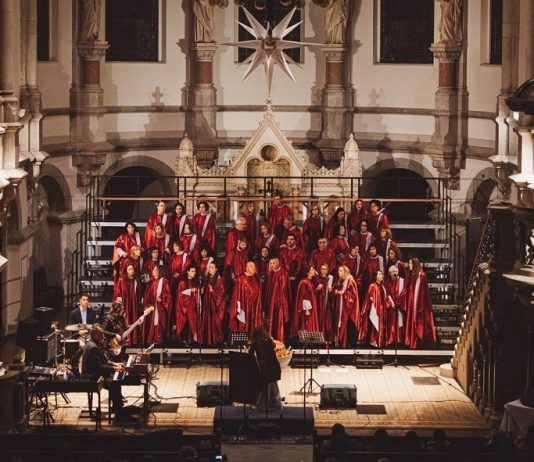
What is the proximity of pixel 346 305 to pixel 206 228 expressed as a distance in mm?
3040

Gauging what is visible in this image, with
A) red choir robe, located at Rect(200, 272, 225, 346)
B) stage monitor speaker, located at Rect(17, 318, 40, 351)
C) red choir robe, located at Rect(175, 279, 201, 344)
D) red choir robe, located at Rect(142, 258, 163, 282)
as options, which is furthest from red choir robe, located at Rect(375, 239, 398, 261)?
stage monitor speaker, located at Rect(17, 318, 40, 351)

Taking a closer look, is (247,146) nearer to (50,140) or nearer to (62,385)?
(50,140)

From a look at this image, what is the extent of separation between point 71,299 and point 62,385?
7.81m

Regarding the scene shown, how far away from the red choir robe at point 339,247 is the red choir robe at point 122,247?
301 centimetres

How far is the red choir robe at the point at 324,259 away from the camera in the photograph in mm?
27859

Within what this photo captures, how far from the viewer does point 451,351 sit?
27.3 metres

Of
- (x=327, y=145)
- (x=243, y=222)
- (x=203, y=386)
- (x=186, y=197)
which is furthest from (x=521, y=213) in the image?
(x=327, y=145)

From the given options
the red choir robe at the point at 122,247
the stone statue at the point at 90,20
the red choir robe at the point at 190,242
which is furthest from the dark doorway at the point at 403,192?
the red choir robe at the point at 122,247

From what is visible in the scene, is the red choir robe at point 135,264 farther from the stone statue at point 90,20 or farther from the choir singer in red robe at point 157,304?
the stone statue at point 90,20

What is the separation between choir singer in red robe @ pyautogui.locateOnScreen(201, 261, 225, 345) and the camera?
27172 mm

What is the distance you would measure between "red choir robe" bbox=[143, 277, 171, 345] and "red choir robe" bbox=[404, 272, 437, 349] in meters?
3.55

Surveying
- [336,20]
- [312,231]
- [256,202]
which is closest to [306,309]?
[312,231]

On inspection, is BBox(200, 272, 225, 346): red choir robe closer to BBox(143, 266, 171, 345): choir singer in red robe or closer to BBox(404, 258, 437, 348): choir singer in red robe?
BBox(143, 266, 171, 345): choir singer in red robe

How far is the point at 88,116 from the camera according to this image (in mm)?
33562
